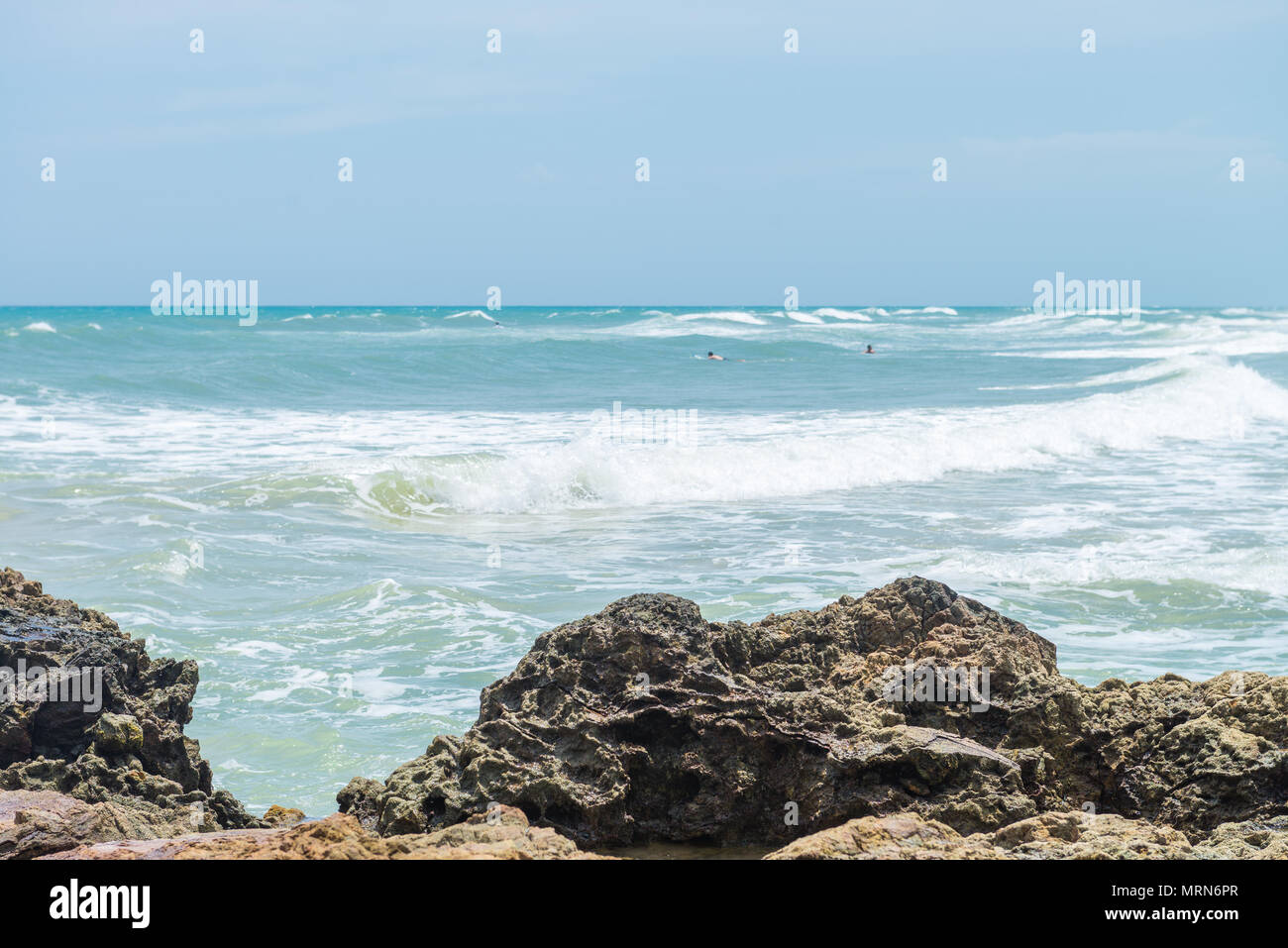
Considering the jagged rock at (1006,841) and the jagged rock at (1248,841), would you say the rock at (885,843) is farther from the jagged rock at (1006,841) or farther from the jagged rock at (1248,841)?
the jagged rock at (1248,841)

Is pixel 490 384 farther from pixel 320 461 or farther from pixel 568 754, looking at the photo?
pixel 568 754

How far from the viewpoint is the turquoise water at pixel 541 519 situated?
6797 mm

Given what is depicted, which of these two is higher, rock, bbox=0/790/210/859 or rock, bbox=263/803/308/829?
rock, bbox=0/790/210/859

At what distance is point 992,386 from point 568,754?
1106 inches

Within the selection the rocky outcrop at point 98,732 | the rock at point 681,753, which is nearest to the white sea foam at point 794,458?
the rocky outcrop at point 98,732

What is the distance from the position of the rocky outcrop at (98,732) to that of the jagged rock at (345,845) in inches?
19.7

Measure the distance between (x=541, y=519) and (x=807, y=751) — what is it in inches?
353

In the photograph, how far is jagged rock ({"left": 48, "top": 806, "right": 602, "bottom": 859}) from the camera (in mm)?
2627

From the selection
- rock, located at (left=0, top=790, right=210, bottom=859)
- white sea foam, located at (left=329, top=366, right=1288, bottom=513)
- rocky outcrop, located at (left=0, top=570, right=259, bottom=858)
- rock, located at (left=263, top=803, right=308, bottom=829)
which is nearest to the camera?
rock, located at (left=0, top=790, right=210, bottom=859)

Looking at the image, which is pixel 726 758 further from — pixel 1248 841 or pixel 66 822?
pixel 66 822

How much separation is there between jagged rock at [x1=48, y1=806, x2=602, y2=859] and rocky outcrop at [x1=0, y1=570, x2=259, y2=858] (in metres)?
0.50

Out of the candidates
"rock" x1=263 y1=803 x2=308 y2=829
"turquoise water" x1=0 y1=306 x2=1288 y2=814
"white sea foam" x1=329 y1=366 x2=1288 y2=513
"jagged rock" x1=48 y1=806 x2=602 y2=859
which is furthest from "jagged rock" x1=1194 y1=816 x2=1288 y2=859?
"white sea foam" x1=329 y1=366 x2=1288 y2=513

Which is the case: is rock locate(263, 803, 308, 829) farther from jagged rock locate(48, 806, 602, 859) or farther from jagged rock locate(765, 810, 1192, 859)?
jagged rock locate(765, 810, 1192, 859)

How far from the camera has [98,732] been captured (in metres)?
4.03
